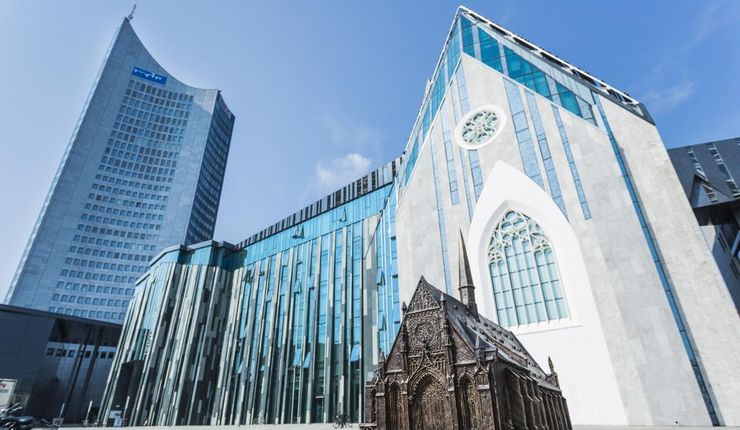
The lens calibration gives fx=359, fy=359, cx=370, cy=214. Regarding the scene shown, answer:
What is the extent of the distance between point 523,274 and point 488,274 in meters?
2.70

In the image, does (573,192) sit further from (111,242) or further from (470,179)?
(111,242)

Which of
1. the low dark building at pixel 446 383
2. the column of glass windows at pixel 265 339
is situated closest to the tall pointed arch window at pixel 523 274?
the low dark building at pixel 446 383

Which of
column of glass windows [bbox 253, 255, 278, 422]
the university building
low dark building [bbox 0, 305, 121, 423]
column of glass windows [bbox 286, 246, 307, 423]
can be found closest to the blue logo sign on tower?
low dark building [bbox 0, 305, 121, 423]

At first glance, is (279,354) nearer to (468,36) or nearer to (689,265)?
(689,265)

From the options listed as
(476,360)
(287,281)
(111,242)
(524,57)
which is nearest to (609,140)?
(524,57)

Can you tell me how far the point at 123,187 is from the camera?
97.9 m

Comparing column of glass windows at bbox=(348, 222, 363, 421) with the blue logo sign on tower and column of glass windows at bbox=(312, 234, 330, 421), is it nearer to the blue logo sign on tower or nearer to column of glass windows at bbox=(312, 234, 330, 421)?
column of glass windows at bbox=(312, 234, 330, 421)

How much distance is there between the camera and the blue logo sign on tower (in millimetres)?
112625

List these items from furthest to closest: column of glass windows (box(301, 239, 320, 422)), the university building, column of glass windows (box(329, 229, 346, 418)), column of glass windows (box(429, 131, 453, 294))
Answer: column of glass windows (box(301, 239, 320, 422)) → column of glass windows (box(329, 229, 346, 418)) → column of glass windows (box(429, 131, 453, 294)) → the university building

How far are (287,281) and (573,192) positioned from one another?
3734 centimetres

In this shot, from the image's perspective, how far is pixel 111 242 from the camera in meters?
91.6

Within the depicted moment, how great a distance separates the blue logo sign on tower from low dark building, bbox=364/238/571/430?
12958 cm

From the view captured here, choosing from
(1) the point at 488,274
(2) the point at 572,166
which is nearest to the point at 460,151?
(2) the point at 572,166

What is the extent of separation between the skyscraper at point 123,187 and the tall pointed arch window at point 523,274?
9307cm
